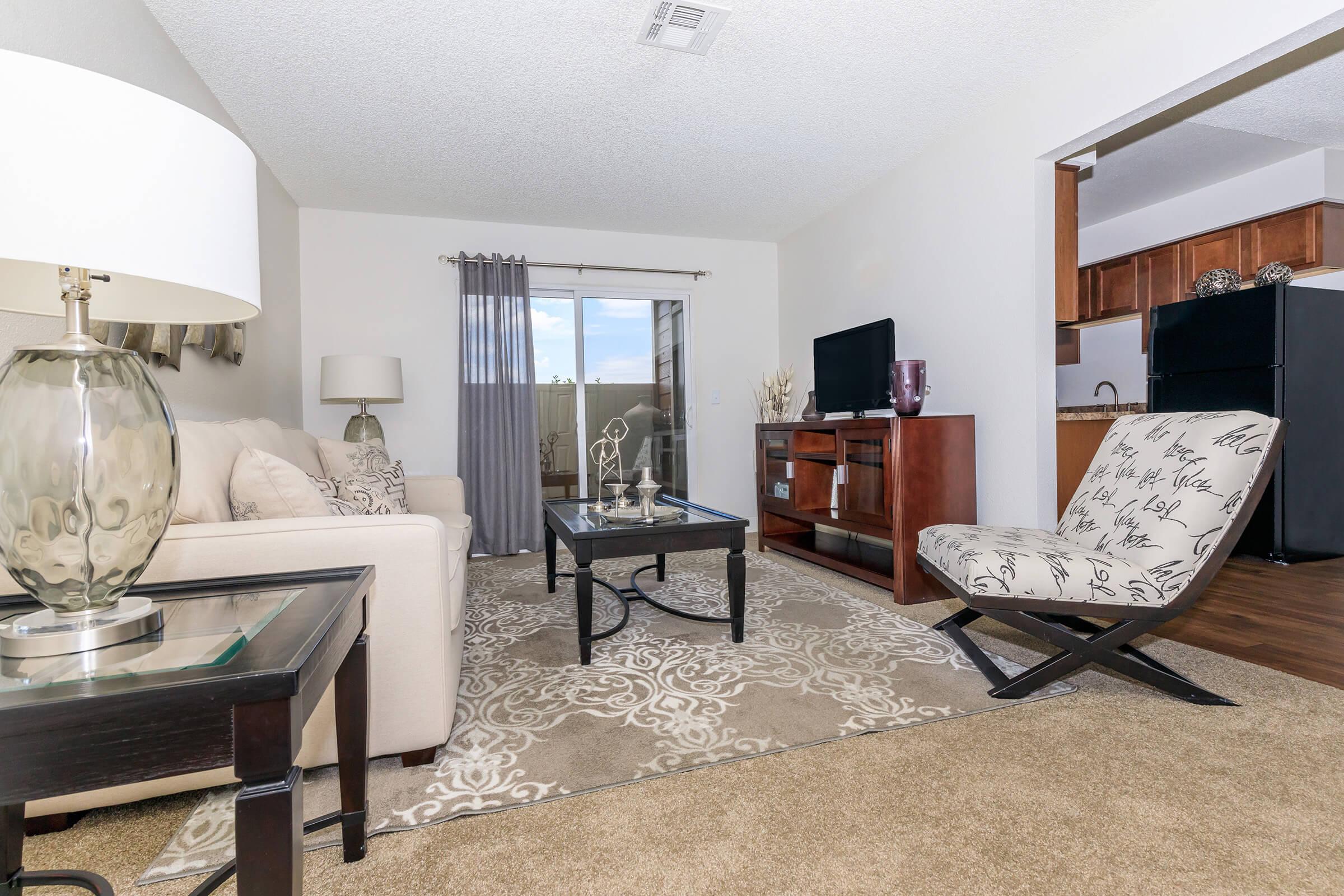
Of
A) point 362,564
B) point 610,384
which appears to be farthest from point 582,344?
point 362,564

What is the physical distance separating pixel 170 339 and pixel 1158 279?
625cm

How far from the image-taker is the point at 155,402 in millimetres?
893

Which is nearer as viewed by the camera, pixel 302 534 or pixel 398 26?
pixel 302 534

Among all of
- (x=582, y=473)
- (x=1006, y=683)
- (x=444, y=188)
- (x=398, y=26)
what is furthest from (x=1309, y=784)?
(x=444, y=188)

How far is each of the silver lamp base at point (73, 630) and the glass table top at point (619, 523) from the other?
151 centimetres

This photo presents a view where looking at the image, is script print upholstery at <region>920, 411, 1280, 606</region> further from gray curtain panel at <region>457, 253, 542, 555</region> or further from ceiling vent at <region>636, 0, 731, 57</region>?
gray curtain panel at <region>457, 253, 542, 555</region>

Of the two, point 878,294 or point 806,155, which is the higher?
point 806,155

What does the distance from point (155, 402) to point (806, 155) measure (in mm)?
3616

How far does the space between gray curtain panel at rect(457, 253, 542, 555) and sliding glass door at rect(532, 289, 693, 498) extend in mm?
224

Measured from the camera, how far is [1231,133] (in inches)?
149

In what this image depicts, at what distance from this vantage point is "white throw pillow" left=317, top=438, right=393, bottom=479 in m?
3.18

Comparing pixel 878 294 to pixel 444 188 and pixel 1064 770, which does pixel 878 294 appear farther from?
pixel 1064 770

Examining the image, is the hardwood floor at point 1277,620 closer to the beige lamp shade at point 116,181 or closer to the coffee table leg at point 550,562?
the coffee table leg at point 550,562

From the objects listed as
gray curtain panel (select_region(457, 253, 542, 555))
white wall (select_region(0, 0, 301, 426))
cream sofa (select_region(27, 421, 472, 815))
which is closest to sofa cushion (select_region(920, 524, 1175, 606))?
cream sofa (select_region(27, 421, 472, 815))
